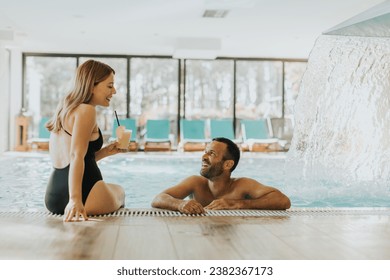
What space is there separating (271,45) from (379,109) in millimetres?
5462

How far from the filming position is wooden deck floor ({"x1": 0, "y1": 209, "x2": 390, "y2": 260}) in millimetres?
2150

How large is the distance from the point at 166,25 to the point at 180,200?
7006 mm

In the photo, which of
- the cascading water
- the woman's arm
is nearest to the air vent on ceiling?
the cascading water

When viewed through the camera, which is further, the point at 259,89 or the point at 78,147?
the point at 259,89

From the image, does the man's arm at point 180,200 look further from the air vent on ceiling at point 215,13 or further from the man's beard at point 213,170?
the air vent on ceiling at point 215,13

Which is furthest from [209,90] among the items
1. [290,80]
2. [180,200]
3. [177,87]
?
[180,200]

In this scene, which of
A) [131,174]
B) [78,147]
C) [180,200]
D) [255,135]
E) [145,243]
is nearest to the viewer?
[145,243]

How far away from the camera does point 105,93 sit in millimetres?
2912

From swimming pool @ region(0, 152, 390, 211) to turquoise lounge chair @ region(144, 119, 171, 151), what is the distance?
176 centimetres

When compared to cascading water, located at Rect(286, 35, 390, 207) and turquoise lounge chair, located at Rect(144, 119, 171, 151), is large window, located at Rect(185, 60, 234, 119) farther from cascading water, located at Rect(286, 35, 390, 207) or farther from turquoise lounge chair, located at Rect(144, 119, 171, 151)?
cascading water, located at Rect(286, 35, 390, 207)

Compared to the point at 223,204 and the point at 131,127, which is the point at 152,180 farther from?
the point at 131,127

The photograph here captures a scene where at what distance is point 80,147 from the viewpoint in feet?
9.19
